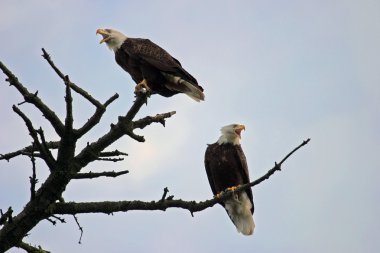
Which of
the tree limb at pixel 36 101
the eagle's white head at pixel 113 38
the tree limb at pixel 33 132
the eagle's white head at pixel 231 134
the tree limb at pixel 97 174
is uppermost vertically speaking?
the eagle's white head at pixel 113 38

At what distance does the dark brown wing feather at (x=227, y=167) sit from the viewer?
802cm

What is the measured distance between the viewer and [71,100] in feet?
13.4

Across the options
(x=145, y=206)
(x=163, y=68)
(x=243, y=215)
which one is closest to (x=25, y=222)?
(x=145, y=206)

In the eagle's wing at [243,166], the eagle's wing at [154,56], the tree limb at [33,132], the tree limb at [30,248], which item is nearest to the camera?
the tree limb at [33,132]

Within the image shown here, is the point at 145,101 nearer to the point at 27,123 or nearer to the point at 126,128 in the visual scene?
the point at 126,128

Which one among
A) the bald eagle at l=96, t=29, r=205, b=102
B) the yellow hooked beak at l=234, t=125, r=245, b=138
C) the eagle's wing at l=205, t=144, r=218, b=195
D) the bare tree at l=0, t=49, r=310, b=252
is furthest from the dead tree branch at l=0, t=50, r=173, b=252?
the yellow hooked beak at l=234, t=125, r=245, b=138

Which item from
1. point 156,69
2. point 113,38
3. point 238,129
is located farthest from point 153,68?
point 238,129

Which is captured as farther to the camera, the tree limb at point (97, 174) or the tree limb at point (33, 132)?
the tree limb at point (97, 174)

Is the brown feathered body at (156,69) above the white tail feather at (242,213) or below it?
above

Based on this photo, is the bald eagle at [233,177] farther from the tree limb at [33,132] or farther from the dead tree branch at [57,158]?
the tree limb at [33,132]

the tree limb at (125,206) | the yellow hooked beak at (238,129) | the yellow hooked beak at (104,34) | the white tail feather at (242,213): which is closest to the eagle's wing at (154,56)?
the yellow hooked beak at (104,34)

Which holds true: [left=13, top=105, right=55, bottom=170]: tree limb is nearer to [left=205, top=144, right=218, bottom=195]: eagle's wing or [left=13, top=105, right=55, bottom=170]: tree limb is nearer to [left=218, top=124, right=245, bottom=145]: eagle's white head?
[left=205, top=144, right=218, bottom=195]: eagle's wing

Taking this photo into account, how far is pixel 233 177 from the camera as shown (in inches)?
316

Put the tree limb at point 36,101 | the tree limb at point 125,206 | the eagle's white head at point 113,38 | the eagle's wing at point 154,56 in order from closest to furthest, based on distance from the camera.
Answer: the tree limb at point 36,101 < the tree limb at point 125,206 < the eagle's wing at point 154,56 < the eagle's white head at point 113,38
